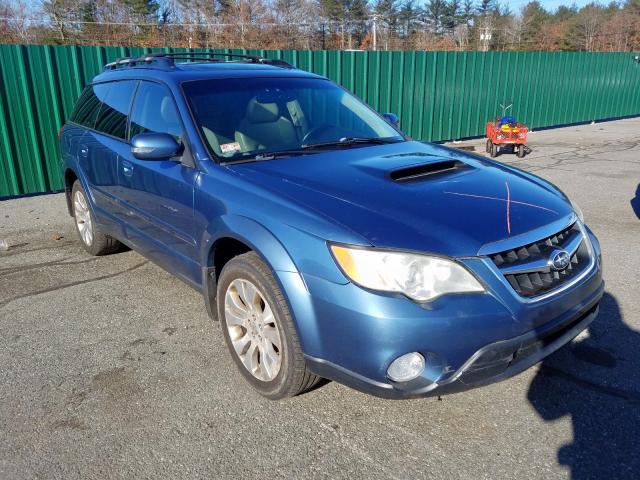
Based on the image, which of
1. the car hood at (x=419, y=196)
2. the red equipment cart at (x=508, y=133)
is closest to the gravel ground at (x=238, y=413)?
the car hood at (x=419, y=196)

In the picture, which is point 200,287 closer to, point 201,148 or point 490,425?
point 201,148

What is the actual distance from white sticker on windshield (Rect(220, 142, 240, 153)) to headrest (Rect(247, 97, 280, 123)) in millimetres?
281

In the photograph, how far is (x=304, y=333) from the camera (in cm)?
248

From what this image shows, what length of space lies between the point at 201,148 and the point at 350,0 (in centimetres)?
4398

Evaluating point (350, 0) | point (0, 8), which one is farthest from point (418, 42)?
point (0, 8)

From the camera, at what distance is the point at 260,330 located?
2.84 m

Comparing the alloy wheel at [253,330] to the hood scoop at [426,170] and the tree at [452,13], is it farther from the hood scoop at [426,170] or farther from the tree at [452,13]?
the tree at [452,13]

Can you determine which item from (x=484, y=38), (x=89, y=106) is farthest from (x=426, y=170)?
(x=484, y=38)

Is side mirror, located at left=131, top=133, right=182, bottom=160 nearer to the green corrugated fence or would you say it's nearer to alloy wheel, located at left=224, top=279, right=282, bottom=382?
alloy wheel, located at left=224, top=279, right=282, bottom=382

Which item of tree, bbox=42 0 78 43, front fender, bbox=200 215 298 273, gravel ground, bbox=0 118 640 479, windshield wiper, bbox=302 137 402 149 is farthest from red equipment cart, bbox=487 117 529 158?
tree, bbox=42 0 78 43

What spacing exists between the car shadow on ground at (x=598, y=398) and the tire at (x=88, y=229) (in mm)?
3997

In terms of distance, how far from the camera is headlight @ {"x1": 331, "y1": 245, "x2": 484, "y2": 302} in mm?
2285

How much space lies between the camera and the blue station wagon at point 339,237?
7.54 feet

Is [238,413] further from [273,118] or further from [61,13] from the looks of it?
[61,13]
